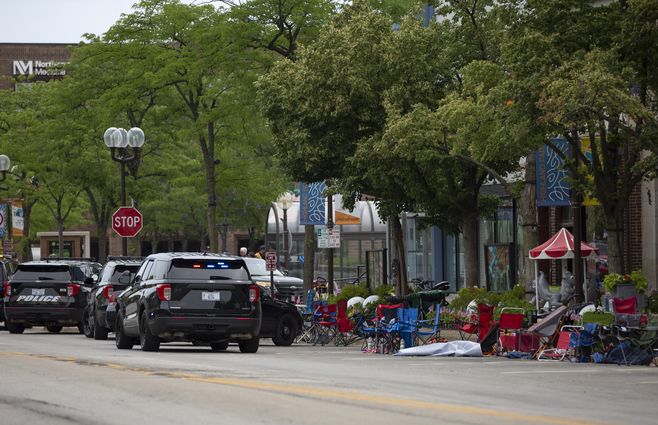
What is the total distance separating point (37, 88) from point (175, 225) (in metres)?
20.6

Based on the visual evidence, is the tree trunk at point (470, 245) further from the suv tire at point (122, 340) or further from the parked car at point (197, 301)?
the suv tire at point (122, 340)

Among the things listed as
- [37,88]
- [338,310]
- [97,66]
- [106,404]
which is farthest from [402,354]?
[37,88]

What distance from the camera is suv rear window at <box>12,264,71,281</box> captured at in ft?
115

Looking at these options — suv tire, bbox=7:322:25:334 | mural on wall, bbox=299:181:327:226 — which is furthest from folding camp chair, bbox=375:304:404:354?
mural on wall, bbox=299:181:327:226

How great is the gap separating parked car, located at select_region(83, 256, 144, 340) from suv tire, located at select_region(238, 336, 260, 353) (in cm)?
614

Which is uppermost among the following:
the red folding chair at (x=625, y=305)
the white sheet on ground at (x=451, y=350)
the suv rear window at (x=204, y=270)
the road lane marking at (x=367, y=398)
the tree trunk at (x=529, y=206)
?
the tree trunk at (x=529, y=206)

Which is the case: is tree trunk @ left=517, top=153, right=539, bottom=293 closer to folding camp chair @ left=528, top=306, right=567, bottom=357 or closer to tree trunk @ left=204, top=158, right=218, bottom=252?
folding camp chair @ left=528, top=306, right=567, bottom=357

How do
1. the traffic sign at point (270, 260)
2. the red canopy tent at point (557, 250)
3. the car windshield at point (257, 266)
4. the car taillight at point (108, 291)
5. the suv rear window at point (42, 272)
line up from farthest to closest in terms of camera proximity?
the car windshield at point (257, 266), the suv rear window at point (42, 272), the traffic sign at point (270, 260), the car taillight at point (108, 291), the red canopy tent at point (557, 250)

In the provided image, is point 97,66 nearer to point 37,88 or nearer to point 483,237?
point 483,237

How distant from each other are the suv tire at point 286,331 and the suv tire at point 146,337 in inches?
208

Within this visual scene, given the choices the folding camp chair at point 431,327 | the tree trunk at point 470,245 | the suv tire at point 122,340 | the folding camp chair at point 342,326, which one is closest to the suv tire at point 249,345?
the suv tire at point 122,340

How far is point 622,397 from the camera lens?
52.6 ft

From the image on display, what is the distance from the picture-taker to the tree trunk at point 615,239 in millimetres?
27219

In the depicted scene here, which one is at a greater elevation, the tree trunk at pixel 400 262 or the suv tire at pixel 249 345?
the tree trunk at pixel 400 262
